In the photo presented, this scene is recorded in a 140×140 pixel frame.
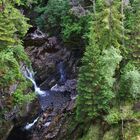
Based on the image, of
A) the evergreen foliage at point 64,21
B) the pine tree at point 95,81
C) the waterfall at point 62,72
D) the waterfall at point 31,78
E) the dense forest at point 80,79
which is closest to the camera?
the pine tree at point 95,81

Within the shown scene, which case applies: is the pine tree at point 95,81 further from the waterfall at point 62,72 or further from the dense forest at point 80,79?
the waterfall at point 62,72

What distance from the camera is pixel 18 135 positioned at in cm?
3038

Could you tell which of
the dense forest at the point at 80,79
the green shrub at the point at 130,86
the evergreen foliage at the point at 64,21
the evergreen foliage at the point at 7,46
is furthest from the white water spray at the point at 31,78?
the green shrub at the point at 130,86

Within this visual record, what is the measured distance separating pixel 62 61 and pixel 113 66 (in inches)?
640

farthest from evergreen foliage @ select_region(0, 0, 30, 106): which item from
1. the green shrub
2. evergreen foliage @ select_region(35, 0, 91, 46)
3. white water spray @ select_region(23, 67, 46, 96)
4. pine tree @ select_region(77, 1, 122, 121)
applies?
evergreen foliage @ select_region(35, 0, 91, 46)

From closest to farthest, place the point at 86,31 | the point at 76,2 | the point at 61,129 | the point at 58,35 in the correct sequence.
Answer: the point at 61,129 → the point at 86,31 → the point at 76,2 → the point at 58,35

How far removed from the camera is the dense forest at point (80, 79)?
24266 mm

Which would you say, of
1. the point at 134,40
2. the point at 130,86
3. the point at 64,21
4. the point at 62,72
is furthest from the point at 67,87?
the point at 130,86

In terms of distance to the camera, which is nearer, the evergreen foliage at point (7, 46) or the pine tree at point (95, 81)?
the pine tree at point (95, 81)

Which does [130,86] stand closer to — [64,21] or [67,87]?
[67,87]

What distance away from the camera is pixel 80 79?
80.1 feet

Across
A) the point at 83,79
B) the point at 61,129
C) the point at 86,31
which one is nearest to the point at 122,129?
the point at 83,79

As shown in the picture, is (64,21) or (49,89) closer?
(49,89)

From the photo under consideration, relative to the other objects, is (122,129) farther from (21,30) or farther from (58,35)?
(58,35)
